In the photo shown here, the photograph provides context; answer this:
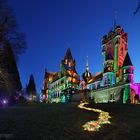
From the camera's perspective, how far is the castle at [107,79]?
65562 mm

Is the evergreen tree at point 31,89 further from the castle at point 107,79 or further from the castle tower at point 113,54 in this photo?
the castle tower at point 113,54

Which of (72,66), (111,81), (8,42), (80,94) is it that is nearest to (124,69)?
(111,81)

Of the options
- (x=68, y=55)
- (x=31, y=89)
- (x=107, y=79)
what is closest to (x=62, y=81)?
(x=31, y=89)

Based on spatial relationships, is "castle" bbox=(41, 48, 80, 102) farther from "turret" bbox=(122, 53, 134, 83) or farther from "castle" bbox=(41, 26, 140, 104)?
"turret" bbox=(122, 53, 134, 83)

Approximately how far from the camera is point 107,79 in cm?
8056

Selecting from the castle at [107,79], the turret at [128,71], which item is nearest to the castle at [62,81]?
the castle at [107,79]

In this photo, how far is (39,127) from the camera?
55.9 feet

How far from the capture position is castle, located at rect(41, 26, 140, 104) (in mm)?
65562

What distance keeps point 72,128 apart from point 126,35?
255 ft

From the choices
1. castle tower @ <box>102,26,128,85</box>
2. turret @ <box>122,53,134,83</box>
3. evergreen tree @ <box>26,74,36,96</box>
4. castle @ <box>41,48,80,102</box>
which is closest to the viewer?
turret @ <box>122,53,134,83</box>

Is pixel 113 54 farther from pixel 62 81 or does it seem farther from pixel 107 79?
pixel 62 81

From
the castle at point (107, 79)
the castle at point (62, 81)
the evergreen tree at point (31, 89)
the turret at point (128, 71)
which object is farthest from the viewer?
the castle at point (62, 81)

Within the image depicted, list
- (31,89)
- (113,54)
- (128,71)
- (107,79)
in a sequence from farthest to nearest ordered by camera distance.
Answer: (31,89)
(113,54)
(107,79)
(128,71)

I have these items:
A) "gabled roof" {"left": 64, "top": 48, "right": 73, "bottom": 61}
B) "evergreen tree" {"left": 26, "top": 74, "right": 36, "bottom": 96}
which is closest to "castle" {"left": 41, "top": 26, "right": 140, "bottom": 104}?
"gabled roof" {"left": 64, "top": 48, "right": 73, "bottom": 61}
